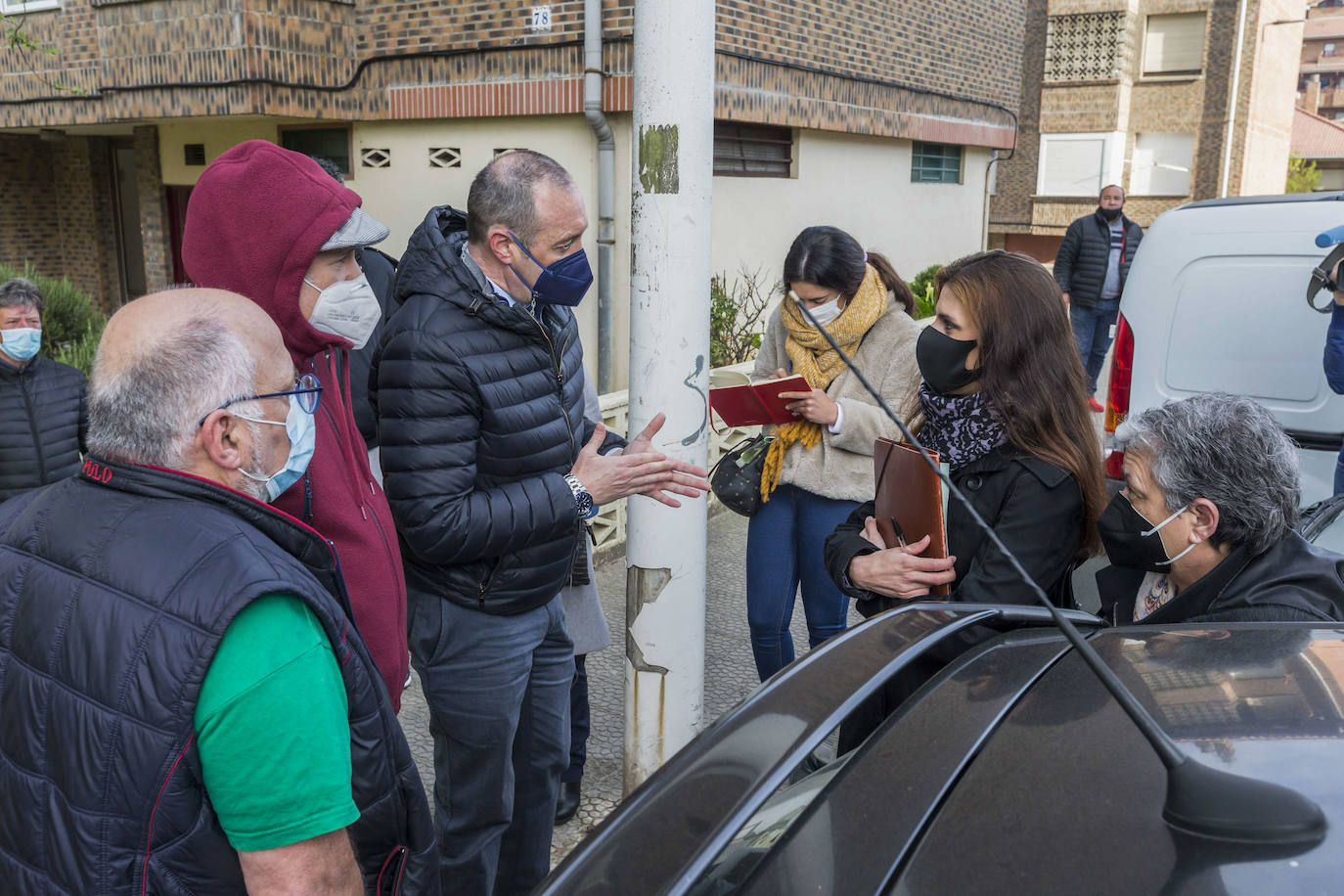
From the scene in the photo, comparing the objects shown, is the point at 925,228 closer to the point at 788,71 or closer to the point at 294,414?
the point at 788,71

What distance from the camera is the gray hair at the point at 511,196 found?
2613mm

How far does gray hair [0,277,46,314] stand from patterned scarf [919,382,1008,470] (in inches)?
152

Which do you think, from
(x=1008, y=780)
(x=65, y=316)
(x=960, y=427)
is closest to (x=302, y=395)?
(x=1008, y=780)

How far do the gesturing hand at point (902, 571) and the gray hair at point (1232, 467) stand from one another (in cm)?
52

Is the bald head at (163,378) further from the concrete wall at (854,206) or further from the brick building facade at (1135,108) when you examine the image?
the brick building facade at (1135,108)

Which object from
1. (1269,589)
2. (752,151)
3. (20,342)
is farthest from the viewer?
(752,151)

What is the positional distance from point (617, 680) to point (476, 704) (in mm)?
2116

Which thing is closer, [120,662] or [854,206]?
[120,662]

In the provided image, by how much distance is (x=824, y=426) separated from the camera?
3.59 m

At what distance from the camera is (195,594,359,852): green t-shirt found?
1.46 metres

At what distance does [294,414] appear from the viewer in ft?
5.90

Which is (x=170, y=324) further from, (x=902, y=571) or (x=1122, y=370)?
(x=1122, y=370)

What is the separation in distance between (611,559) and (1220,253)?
3554 mm

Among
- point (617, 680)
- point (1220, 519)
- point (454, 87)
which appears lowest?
point (617, 680)
